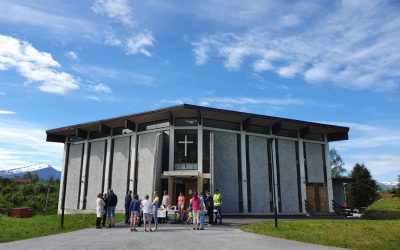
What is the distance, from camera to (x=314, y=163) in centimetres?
3038

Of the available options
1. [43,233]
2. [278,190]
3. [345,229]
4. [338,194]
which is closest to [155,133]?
[278,190]

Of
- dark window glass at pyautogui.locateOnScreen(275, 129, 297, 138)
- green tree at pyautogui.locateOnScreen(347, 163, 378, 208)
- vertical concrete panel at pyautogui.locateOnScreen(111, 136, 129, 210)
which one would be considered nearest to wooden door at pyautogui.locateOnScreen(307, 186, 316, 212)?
dark window glass at pyautogui.locateOnScreen(275, 129, 297, 138)

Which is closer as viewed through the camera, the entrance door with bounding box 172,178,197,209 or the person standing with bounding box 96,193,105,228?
the person standing with bounding box 96,193,105,228

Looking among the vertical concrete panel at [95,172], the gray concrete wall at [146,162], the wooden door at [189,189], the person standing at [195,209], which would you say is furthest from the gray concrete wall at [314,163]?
the vertical concrete panel at [95,172]

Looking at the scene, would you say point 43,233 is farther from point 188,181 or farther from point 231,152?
point 231,152

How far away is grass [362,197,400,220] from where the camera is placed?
82.4 ft

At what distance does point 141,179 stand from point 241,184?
783 centimetres

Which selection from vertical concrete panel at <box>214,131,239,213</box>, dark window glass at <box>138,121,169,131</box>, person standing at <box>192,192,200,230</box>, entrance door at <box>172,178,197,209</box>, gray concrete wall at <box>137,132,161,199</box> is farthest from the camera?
dark window glass at <box>138,121,169,131</box>

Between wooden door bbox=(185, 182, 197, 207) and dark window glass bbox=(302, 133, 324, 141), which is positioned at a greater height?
dark window glass bbox=(302, 133, 324, 141)

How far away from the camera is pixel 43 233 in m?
14.9

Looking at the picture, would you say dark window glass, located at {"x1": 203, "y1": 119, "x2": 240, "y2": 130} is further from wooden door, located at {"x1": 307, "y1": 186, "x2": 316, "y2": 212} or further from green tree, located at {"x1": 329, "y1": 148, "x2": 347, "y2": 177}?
green tree, located at {"x1": 329, "y1": 148, "x2": 347, "y2": 177}

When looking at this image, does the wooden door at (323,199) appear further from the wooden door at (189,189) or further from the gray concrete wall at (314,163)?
the wooden door at (189,189)

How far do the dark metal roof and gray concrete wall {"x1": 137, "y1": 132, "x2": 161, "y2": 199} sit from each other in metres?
1.62

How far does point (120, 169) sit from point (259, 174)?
11.4 metres
